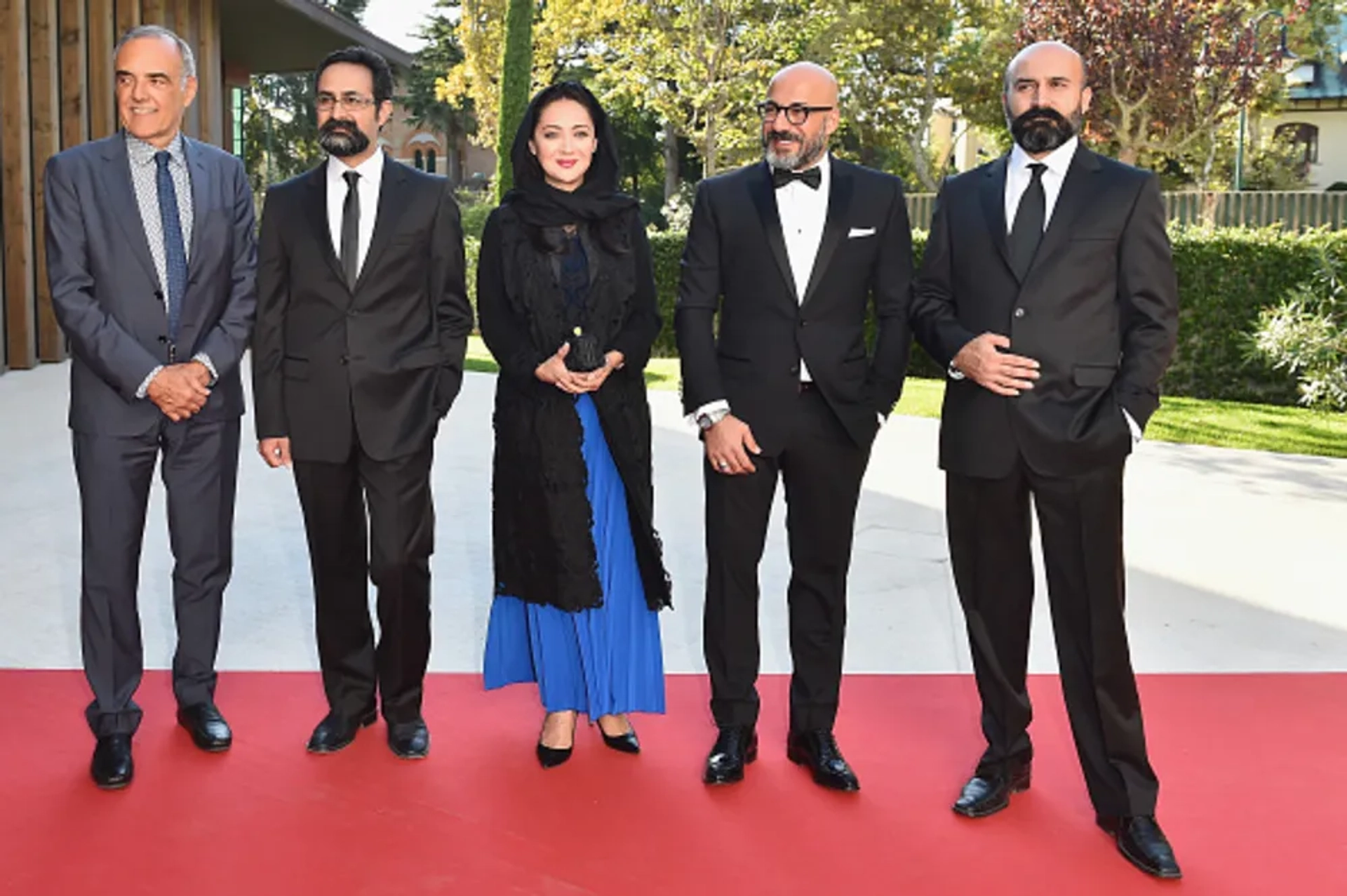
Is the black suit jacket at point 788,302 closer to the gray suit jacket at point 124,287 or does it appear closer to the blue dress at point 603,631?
the blue dress at point 603,631

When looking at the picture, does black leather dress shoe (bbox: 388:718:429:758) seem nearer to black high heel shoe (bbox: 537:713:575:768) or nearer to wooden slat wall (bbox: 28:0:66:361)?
Answer: black high heel shoe (bbox: 537:713:575:768)

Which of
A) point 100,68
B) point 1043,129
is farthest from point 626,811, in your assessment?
point 100,68

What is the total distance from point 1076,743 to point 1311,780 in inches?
34.4

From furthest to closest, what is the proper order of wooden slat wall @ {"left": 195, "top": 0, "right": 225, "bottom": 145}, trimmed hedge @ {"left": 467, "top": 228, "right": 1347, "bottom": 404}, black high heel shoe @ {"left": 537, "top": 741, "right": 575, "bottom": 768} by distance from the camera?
1. wooden slat wall @ {"left": 195, "top": 0, "right": 225, "bottom": 145}
2. trimmed hedge @ {"left": 467, "top": 228, "right": 1347, "bottom": 404}
3. black high heel shoe @ {"left": 537, "top": 741, "right": 575, "bottom": 768}

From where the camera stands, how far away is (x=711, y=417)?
157 inches

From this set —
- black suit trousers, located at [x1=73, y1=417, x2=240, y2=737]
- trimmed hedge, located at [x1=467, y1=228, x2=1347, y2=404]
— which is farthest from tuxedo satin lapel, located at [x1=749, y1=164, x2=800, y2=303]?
trimmed hedge, located at [x1=467, y1=228, x2=1347, y2=404]

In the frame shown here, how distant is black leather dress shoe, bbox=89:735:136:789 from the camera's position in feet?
13.0

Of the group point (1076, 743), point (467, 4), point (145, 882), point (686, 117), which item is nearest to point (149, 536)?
point (145, 882)

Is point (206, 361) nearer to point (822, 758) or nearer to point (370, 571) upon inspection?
point (370, 571)

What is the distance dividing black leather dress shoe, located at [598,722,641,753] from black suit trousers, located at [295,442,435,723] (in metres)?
0.57

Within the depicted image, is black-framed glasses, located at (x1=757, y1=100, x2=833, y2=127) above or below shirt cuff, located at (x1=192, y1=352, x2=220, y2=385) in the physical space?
above

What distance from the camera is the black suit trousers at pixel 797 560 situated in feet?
13.2

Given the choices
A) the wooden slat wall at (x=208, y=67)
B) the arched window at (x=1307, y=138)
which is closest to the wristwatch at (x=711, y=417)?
the wooden slat wall at (x=208, y=67)

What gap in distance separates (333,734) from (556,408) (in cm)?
116
